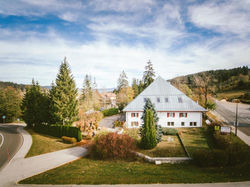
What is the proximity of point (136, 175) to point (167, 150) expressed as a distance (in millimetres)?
7261

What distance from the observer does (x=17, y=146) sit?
20812 mm

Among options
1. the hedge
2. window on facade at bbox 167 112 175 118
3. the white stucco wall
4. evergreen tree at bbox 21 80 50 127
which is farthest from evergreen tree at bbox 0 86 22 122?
window on facade at bbox 167 112 175 118

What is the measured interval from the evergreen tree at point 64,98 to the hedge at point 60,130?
4.97 ft

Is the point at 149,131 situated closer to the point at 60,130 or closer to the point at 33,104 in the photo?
the point at 60,130

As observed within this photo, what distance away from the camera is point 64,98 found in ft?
83.8

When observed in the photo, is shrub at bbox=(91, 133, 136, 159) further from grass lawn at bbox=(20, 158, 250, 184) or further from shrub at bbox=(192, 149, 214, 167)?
shrub at bbox=(192, 149, 214, 167)

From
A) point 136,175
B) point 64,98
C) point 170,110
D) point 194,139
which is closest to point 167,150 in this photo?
point 194,139

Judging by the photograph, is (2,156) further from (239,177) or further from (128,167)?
(239,177)

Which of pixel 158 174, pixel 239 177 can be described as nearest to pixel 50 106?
pixel 158 174

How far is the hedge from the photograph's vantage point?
22.4 m

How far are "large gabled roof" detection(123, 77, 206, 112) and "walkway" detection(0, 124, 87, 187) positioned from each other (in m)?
12.9

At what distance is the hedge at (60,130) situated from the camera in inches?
883

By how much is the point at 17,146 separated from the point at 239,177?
25.4 metres

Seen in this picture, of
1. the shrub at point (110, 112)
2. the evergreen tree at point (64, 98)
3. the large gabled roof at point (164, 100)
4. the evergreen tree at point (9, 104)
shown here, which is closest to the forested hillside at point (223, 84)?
the large gabled roof at point (164, 100)
